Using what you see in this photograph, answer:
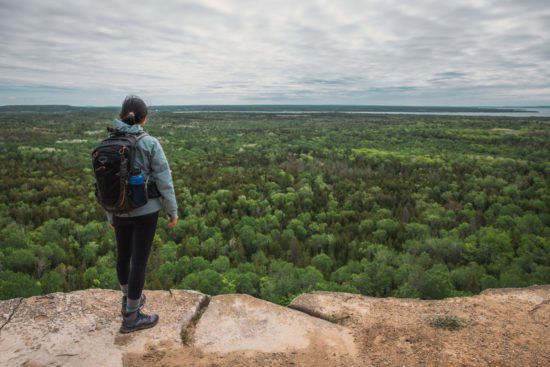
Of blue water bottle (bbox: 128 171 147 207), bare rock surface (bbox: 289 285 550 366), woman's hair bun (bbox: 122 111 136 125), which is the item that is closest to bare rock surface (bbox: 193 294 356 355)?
bare rock surface (bbox: 289 285 550 366)

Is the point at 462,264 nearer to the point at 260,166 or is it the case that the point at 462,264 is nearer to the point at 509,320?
the point at 509,320

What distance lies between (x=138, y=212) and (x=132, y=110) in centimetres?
101

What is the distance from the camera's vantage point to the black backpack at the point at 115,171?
3.27 meters

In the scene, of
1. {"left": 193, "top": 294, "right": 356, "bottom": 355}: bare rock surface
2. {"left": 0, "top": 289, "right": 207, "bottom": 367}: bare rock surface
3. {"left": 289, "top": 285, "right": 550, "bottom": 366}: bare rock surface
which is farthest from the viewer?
{"left": 193, "top": 294, "right": 356, "bottom": 355}: bare rock surface

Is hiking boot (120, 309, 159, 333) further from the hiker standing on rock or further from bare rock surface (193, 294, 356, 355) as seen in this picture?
bare rock surface (193, 294, 356, 355)

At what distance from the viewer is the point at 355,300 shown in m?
4.90

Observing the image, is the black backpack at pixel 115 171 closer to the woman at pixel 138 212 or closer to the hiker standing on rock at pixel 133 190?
the hiker standing on rock at pixel 133 190

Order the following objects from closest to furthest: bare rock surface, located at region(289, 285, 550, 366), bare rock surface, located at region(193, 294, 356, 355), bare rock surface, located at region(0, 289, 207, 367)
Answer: bare rock surface, located at region(0, 289, 207, 367), bare rock surface, located at region(289, 285, 550, 366), bare rock surface, located at region(193, 294, 356, 355)

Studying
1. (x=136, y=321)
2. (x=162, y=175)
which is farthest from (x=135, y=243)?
(x=136, y=321)

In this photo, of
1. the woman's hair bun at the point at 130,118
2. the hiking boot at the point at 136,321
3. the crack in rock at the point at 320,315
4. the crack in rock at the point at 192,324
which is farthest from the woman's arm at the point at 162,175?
the crack in rock at the point at 320,315

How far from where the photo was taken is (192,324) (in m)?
4.10

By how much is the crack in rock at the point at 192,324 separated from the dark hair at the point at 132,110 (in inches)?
91.8

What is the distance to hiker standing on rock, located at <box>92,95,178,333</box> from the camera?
130 inches

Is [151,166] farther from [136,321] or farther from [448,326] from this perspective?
[448,326]
